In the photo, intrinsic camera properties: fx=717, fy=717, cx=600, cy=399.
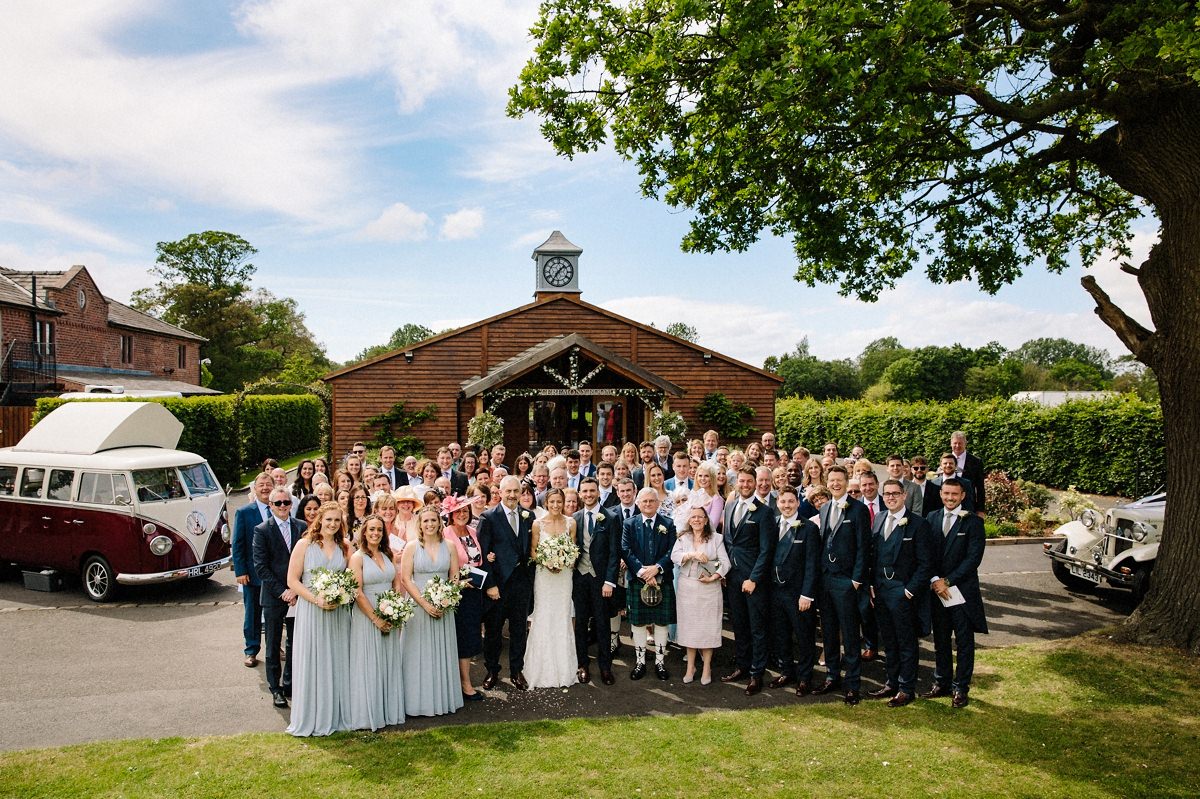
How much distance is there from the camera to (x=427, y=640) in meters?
6.89

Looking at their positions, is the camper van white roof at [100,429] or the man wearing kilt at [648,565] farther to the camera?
the camper van white roof at [100,429]

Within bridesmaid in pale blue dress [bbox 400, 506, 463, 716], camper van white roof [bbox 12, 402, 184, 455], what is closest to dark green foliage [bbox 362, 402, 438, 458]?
camper van white roof [bbox 12, 402, 184, 455]

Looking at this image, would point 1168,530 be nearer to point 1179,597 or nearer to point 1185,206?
point 1179,597

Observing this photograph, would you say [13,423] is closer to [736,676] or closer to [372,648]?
[372,648]

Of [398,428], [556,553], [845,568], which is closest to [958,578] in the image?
[845,568]

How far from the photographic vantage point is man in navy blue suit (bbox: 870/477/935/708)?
7.00 m

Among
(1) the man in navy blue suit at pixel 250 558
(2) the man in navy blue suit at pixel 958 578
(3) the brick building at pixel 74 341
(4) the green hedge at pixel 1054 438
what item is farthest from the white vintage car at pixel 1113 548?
(3) the brick building at pixel 74 341

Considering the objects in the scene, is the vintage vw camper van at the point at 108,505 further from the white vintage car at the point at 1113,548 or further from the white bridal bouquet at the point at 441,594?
the white vintage car at the point at 1113,548

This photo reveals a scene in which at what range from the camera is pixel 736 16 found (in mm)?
7828

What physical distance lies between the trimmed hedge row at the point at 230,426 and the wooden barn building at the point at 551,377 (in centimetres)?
311

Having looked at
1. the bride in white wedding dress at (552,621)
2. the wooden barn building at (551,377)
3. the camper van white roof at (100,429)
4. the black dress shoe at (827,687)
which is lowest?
the black dress shoe at (827,687)

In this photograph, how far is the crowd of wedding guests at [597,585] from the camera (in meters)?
6.60

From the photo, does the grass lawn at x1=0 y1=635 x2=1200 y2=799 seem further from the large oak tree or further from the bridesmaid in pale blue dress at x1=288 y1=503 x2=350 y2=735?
the large oak tree

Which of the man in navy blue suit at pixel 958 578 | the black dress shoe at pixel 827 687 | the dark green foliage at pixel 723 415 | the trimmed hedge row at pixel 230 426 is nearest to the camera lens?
the man in navy blue suit at pixel 958 578
